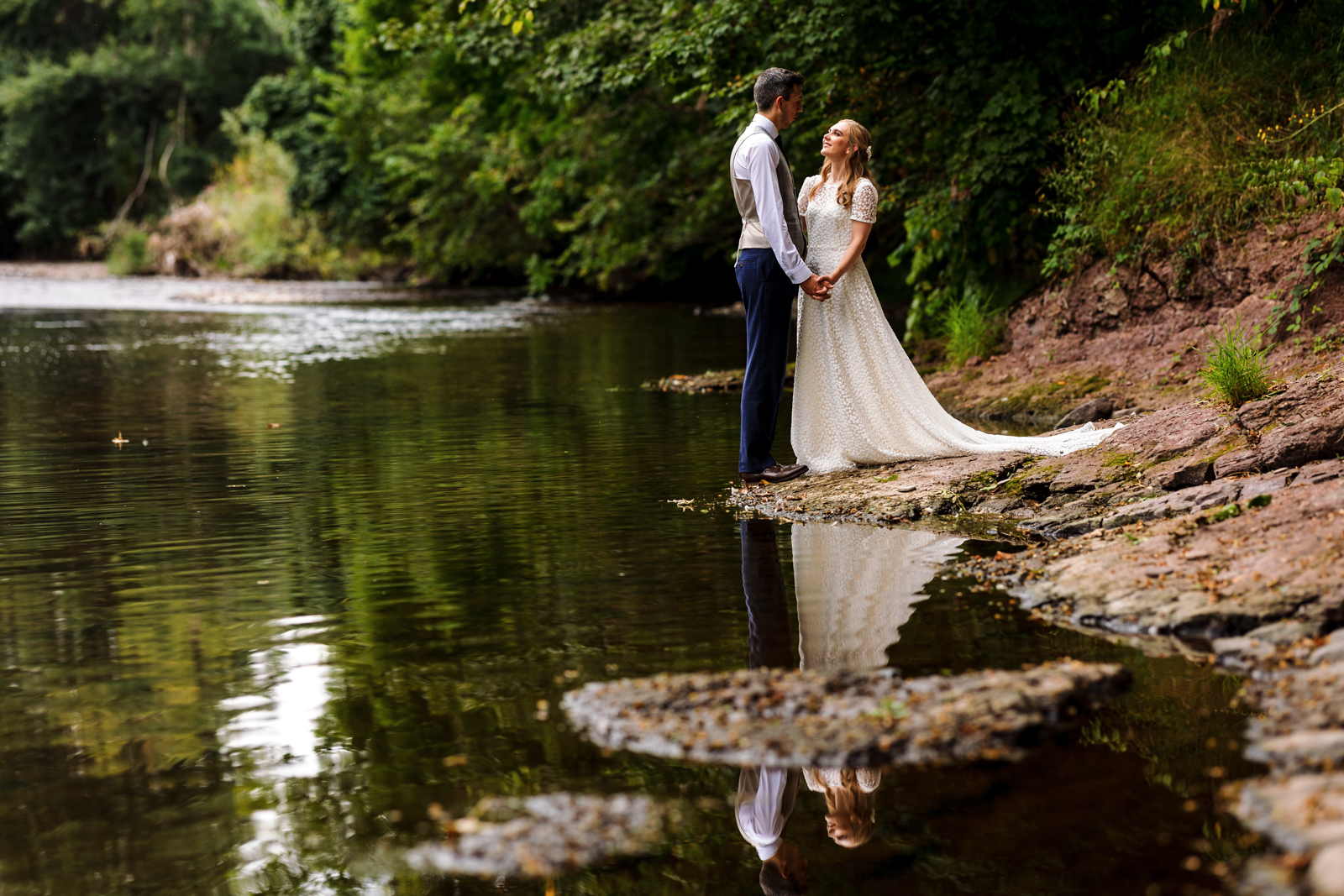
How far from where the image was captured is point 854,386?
341 inches

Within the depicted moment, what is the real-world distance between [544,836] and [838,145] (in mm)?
5758

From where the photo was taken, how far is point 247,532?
7523 millimetres

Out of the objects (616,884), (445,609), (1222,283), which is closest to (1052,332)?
(1222,283)

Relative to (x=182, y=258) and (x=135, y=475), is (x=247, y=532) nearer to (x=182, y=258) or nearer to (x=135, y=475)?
(x=135, y=475)

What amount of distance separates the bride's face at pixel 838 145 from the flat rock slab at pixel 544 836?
549cm

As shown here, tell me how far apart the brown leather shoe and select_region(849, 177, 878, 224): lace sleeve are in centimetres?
152

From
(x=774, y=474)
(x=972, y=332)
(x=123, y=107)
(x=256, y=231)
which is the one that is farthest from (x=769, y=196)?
(x=123, y=107)

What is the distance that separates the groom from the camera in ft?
26.4

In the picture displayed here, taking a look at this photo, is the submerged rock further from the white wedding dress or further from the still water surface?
the white wedding dress

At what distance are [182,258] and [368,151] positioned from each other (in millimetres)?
18197

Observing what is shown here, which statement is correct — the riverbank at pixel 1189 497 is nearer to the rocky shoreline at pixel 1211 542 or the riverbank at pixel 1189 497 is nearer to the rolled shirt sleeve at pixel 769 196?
the rocky shoreline at pixel 1211 542

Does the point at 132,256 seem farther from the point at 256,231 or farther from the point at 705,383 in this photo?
the point at 705,383

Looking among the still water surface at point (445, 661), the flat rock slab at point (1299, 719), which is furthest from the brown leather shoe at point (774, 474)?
the flat rock slab at point (1299, 719)

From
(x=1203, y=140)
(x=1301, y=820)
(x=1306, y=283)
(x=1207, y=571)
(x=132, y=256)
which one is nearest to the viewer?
(x=1301, y=820)
